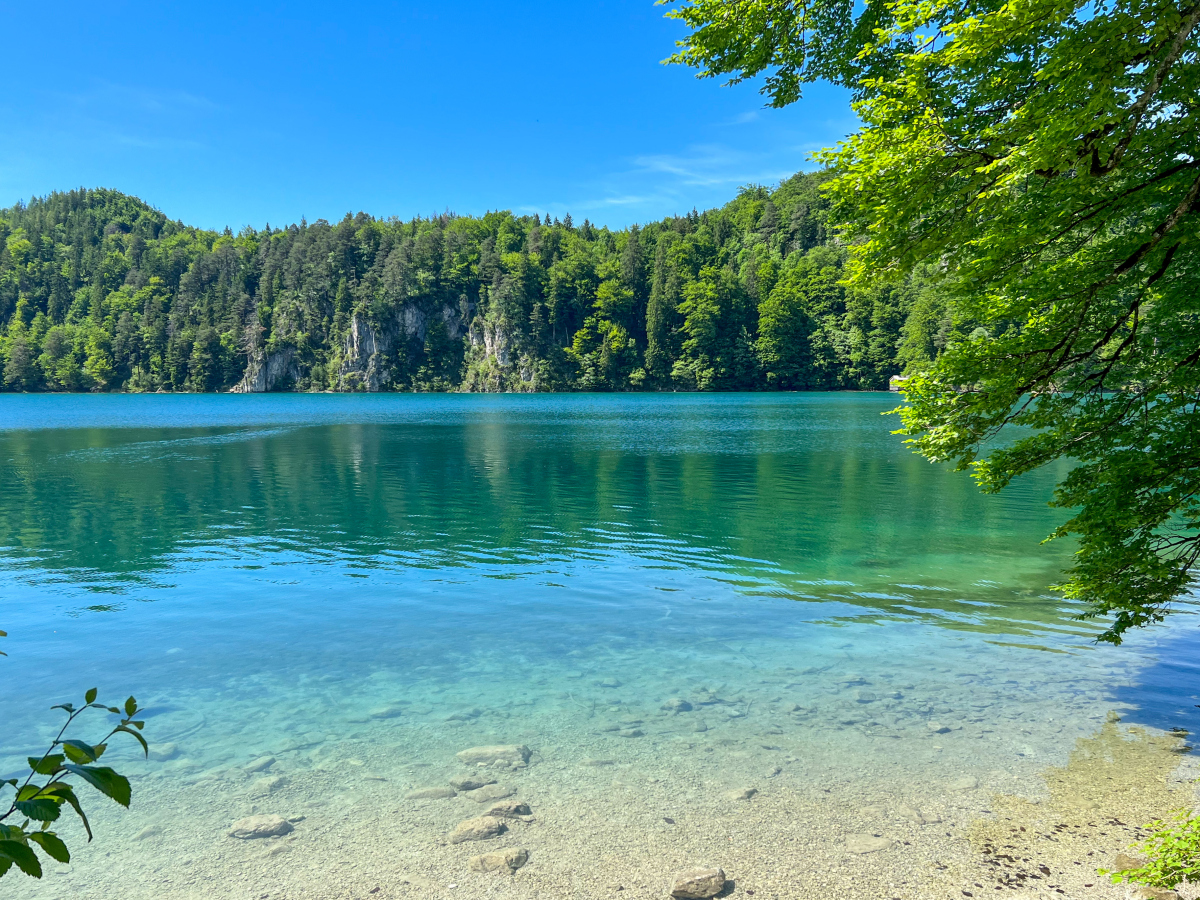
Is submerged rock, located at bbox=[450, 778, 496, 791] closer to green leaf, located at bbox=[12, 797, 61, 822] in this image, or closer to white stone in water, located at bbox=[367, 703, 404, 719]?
white stone in water, located at bbox=[367, 703, 404, 719]

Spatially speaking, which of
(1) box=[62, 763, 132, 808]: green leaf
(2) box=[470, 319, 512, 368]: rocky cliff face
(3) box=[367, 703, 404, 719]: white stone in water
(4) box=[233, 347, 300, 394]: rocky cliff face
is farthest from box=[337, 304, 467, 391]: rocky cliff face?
(1) box=[62, 763, 132, 808]: green leaf

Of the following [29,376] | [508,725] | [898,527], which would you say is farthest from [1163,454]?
[29,376]

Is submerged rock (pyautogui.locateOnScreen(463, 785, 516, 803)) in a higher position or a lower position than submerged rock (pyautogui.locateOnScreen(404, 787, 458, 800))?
higher

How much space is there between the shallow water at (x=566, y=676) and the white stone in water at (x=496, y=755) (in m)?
0.20

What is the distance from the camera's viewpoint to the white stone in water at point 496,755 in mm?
8586

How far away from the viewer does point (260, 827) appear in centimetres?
736

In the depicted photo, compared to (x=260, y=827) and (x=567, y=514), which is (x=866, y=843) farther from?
(x=567, y=514)

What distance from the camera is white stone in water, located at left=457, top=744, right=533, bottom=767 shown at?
8.59 meters

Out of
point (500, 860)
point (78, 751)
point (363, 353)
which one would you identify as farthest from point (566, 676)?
point (363, 353)

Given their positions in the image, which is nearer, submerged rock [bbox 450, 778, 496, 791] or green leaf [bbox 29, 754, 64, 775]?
green leaf [bbox 29, 754, 64, 775]

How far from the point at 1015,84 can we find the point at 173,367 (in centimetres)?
21495

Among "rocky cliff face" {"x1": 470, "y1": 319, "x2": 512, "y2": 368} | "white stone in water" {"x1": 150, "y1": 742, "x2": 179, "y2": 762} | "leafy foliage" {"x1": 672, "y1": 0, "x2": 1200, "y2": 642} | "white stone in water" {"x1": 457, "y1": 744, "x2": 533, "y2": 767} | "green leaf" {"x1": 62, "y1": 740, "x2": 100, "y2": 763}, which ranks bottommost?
"white stone in water" {"x1": 150, "y1": 742, "x2": 179, "y2": 762}

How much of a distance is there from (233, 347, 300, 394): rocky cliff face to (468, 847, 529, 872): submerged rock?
200761mm

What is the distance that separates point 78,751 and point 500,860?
5.47m
